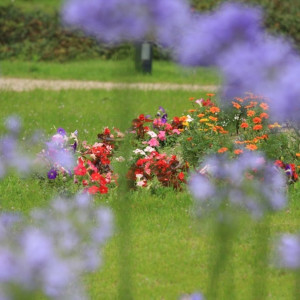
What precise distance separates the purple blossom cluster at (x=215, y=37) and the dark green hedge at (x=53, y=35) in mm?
13975

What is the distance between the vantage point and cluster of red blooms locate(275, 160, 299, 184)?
5832mm

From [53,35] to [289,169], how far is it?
1249 cm

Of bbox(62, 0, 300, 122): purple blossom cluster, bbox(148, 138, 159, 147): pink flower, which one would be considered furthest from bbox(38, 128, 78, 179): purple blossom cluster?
bbox(62, 0, 300, 122): purple blossom cluster

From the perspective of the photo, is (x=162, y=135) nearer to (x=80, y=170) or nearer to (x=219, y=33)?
(x=80, y=170)

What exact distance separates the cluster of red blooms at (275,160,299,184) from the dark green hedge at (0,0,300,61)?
10.0 metres

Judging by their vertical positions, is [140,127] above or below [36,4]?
below

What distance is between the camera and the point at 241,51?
1715 mm

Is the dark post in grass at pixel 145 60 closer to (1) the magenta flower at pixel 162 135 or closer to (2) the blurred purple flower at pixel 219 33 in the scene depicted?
(1) the magenta flower at pixel 162 135

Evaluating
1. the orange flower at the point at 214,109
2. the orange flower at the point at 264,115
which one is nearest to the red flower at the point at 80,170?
the orange flower at the point at 214,109

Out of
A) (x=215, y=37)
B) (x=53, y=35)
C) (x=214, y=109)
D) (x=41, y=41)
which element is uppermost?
(x=215, y=37)

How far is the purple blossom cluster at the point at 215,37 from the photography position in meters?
1.58

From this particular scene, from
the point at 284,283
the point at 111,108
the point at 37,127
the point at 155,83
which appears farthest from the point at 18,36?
the point at 284,283

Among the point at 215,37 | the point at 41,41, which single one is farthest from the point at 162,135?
the point at 41,41

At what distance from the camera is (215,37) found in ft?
5.52
